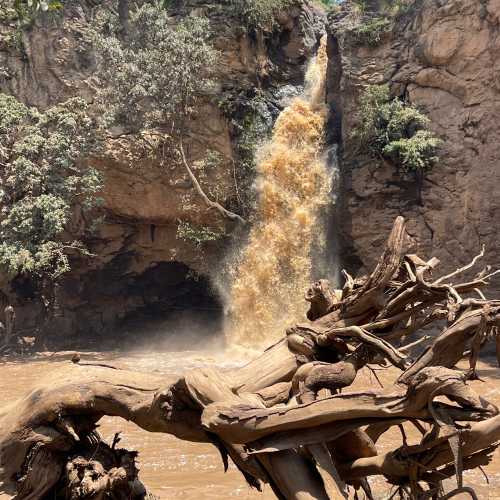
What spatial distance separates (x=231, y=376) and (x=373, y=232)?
13.5 metres

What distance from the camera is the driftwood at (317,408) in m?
2.71

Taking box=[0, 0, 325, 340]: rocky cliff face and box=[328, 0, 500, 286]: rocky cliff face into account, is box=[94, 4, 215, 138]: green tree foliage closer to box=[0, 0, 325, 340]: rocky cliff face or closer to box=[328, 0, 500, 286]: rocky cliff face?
box=[0, 0, 325, 340]: rocky cliff face

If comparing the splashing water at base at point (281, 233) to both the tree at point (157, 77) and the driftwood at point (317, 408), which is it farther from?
the driftwood at point (317, 408)

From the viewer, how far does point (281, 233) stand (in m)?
16.9

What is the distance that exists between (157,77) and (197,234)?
4518 mm

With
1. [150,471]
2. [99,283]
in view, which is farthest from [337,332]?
[99,283]

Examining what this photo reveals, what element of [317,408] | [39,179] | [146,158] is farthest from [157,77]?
[317,408]

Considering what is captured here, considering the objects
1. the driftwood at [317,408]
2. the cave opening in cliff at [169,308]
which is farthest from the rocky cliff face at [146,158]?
the driftwood at [317,408]

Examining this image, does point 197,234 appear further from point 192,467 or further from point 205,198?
point 192,467

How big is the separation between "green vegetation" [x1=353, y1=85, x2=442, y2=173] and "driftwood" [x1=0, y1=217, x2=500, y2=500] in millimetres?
12367

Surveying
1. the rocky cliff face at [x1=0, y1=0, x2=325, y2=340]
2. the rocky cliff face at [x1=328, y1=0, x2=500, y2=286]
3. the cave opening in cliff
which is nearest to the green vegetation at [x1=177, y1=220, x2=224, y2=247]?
the rocky cliff face at [x1=0, y1=0, x2=325, y2=340]

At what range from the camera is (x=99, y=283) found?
66.0 feet

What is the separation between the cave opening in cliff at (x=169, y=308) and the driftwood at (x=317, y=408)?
16716 mm

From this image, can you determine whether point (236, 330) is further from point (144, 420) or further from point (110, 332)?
point (144, 420)
